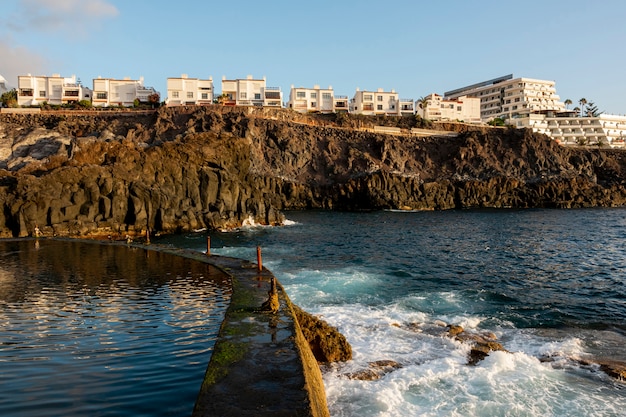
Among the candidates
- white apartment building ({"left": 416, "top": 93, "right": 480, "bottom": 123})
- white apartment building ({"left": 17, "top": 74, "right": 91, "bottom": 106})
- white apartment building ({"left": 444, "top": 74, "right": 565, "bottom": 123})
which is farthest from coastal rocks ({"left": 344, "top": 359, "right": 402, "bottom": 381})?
white apartment building ({"left": 444, "top": 74, "right": 565, "bottom": 123})

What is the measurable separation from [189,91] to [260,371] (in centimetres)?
10363

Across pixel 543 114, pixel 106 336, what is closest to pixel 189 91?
pixel 106 336

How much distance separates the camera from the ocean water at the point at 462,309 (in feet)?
36.2

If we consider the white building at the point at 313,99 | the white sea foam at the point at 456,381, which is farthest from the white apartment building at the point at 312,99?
the white sea foam at the point at 456,381

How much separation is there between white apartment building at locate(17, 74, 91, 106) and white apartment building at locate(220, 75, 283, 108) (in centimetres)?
3500

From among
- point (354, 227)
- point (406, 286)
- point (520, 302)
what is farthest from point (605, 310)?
point (354, 227)

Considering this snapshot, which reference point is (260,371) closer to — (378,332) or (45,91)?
(378,332)

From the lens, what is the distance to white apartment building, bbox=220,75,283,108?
349 feet

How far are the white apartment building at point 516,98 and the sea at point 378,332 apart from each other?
12581 cm

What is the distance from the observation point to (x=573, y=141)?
132375mm

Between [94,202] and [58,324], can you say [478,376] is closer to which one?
[58,324]

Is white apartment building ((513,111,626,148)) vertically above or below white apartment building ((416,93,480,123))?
below

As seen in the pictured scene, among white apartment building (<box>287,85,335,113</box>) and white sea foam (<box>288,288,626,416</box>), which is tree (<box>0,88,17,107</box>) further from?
white sea foam (<box>288,288,626,416</box>)

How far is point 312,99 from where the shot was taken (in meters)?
114
